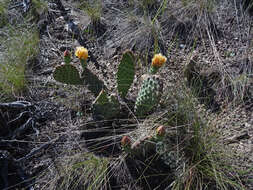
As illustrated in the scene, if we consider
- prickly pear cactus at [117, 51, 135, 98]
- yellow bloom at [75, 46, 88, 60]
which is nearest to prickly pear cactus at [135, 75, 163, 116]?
prickly pear cactus at [117, 51, 135, 98]

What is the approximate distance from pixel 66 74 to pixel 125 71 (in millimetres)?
348

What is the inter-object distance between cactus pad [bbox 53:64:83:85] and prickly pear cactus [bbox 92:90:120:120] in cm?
22

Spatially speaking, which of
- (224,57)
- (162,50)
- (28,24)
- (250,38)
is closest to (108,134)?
(162,50)

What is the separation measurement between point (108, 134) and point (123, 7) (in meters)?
1.27

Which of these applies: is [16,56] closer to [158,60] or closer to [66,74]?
[66,74]

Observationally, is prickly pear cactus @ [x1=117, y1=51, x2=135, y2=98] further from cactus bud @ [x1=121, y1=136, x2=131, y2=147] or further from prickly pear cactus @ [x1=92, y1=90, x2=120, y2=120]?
cactus bud @ [x1=121, y1=136, x2=131, y2=147]

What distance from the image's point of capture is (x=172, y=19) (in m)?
2.01

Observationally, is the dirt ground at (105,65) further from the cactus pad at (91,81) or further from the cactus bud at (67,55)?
the cactus bud at (67,55)

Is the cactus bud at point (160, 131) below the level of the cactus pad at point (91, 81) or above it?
above

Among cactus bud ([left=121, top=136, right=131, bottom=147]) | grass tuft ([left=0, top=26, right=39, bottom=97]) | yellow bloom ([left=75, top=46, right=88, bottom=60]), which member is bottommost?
grass tuft ([left=0, top=26, right=39, bottom=97])

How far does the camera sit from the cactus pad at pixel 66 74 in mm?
1408

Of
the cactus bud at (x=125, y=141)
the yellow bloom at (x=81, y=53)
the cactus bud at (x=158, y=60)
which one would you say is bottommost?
the cactus bud at (x=125, y=141)

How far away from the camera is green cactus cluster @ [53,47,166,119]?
4.33 feet

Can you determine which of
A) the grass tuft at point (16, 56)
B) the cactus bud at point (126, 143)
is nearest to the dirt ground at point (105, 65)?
the grass tuft at point (16, 56)
